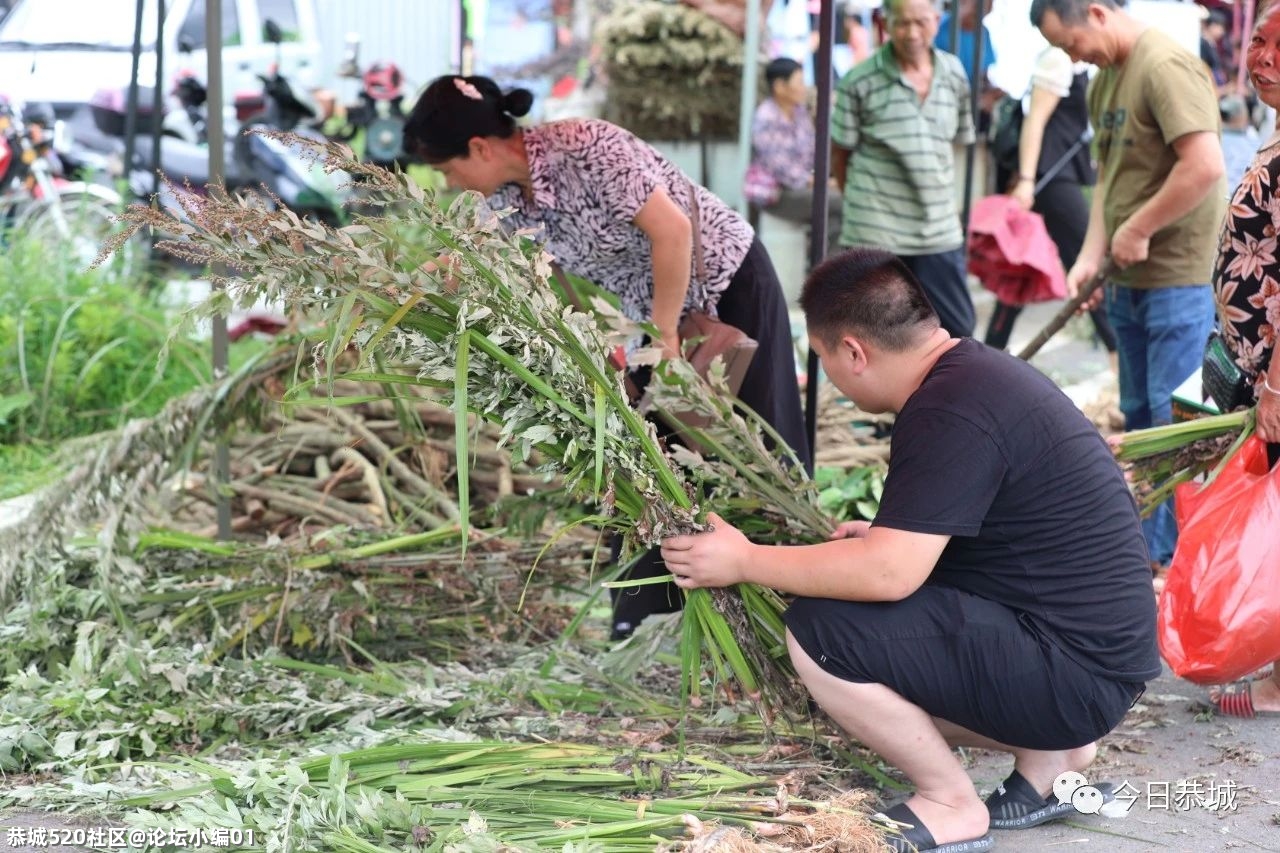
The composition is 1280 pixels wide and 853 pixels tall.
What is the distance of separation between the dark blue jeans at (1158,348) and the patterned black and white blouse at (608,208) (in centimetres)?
133

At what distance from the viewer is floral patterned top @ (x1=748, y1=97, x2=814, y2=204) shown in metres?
8.44

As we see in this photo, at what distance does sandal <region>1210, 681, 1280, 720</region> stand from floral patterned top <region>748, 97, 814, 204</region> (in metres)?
5.67

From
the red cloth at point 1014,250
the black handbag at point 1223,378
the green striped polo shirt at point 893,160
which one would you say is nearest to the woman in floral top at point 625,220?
the black handbag at point 1223,378

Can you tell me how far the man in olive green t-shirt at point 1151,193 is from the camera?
12.3 feet

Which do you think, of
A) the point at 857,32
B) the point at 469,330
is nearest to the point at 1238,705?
the point at 469,330

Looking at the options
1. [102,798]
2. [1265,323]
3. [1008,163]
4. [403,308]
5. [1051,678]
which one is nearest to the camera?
[403,308]

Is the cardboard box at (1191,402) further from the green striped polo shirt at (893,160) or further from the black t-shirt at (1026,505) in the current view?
the green striped polo shirt at (893,160)

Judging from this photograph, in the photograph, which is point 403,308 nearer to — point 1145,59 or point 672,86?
point 1145,59

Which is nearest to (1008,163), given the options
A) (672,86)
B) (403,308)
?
(672,86)

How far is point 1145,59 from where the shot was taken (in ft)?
12.5

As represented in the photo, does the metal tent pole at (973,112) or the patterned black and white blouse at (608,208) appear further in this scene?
the metal tent pole at (973,112)

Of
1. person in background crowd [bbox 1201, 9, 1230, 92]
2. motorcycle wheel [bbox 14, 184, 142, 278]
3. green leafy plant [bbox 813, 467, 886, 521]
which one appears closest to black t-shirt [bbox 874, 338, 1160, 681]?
green leafy plant [bbox 813, 467, 886, 521]

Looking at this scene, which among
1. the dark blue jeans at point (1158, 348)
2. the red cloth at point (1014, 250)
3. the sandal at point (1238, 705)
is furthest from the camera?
the red cloth at point (1014, 250)

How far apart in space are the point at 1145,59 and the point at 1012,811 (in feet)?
7.41
